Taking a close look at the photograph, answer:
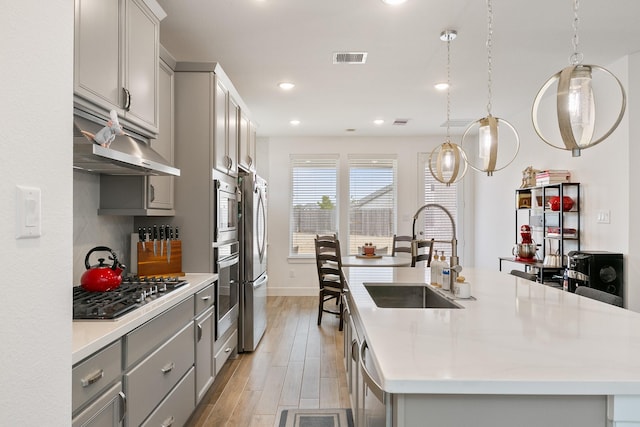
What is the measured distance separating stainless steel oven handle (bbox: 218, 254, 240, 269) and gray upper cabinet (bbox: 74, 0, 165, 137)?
107 cm

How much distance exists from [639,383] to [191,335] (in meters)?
2.09

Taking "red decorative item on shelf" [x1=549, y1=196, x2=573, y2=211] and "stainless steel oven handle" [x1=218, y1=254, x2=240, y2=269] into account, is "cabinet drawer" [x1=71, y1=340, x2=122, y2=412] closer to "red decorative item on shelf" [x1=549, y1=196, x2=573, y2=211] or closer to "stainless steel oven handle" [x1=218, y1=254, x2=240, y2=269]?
"stainless steel oven handle" [x1=218, y1=254, x2=240, y2=269]

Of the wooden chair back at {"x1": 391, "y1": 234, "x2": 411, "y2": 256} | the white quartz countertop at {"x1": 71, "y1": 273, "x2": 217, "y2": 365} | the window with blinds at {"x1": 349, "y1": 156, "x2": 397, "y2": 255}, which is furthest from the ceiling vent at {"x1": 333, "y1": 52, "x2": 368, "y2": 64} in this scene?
the window with blinds at {"x1": 349, "y1": 156, "x2": 397, "y2": 255}

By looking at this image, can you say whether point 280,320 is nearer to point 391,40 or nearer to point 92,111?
point 391,40

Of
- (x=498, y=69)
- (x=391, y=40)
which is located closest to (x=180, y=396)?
(x=391, y=40)

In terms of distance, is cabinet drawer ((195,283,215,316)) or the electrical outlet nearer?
cabinet drawer ((195,283,215,316))

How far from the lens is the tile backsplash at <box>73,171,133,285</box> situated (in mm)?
2348

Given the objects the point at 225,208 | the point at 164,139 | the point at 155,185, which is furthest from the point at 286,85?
the point at 155,185

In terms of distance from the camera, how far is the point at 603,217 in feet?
13.0

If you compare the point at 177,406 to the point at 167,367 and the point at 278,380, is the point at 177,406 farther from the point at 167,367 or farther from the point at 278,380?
the point at 278,380

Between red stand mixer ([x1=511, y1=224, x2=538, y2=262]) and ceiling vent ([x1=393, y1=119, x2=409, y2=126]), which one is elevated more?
ceiling vent ([x1=393, y1=119, x2=409, y2=126])

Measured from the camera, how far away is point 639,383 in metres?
1.06
